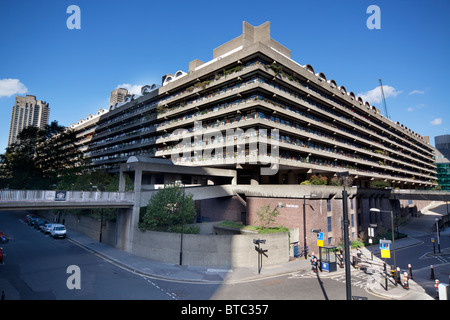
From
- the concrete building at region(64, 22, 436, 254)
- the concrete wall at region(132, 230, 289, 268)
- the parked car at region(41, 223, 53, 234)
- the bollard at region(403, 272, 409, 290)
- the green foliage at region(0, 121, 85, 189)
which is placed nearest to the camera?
the bollard at region(403, 272, 409, 290)

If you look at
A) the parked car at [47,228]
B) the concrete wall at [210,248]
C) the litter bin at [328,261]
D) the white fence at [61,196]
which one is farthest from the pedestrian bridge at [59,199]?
the parked car at [47,228]

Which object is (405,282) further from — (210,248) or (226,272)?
(210,248)

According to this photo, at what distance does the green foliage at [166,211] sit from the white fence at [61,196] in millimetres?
3130

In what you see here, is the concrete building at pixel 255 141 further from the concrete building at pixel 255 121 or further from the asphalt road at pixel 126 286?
the asphalt road at pixel 126 286

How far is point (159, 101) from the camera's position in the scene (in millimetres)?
51719

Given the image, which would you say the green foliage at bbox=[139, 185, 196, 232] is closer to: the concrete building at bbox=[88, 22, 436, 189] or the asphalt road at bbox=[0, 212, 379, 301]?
the asphalt road at bbox=[0, 212, 379, 301]

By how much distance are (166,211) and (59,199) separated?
9363 millimetres

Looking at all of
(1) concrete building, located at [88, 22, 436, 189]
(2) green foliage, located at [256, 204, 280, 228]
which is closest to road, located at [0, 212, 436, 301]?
(2) green foliage, located at [256, 204, 280, 228]

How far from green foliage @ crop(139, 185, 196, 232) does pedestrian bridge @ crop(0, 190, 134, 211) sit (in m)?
2.88

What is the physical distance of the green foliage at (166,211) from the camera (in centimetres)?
2489

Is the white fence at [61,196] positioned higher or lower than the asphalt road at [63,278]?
higher

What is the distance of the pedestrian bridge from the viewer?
19.4 metres
